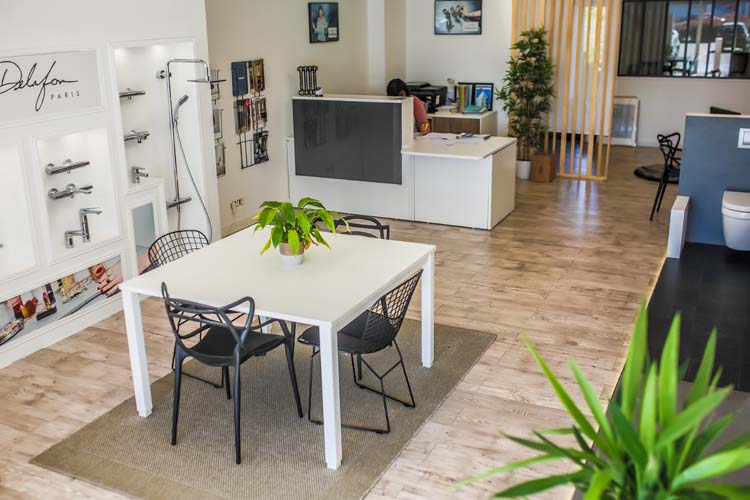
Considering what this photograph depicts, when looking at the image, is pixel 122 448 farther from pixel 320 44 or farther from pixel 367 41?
pixel 367 41

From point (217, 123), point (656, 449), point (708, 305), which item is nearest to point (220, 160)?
point (217, 123)

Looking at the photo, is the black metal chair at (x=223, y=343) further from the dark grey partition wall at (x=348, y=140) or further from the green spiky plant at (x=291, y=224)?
the dark grey partition wall at (x=348, y=140)

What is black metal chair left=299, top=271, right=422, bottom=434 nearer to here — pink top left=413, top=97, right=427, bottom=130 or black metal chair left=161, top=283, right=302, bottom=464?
black metal chair left=161, top=283, right=302, bottom=464

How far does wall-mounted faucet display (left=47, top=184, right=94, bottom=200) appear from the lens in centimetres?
521

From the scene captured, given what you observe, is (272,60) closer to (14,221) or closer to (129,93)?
(129,93)

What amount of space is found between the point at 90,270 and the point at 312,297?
2332 mm

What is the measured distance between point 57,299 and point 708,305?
452cm

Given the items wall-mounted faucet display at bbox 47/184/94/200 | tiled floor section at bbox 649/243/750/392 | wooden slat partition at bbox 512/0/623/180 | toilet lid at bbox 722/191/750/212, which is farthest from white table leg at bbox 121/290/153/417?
wooden slat partition at bbox 512/0/623/180

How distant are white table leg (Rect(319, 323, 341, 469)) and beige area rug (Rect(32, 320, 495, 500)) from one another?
9cm

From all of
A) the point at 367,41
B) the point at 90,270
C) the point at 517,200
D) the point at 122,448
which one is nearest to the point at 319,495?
the point at 122,448

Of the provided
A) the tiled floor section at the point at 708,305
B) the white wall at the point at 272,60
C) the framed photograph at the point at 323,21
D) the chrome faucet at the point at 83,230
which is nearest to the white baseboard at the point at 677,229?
the tiled floor section at the point at 708,305

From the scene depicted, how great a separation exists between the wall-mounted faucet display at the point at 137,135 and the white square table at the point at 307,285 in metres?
1.61

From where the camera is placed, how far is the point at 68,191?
17.3ft

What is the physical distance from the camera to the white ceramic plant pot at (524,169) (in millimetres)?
9789
